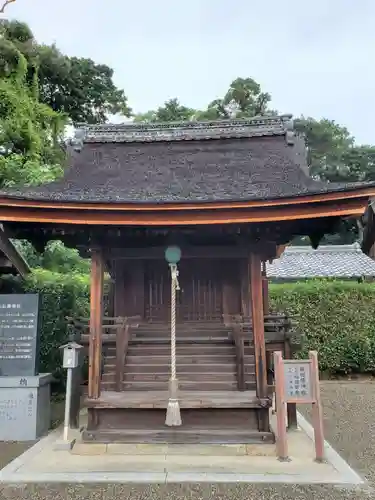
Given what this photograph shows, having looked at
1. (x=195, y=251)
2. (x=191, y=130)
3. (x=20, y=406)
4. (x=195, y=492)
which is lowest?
(x=195, y=492)

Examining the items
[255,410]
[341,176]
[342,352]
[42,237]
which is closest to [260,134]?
[42,237]

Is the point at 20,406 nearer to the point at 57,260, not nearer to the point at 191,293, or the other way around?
the point at 191,293

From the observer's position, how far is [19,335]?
607cm

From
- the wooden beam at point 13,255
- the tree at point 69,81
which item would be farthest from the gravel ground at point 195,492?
the tree at point 69,81

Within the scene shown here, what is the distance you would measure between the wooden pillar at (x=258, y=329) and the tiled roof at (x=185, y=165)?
1.12 meters

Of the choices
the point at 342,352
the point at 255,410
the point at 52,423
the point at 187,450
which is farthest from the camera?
the point at 342,352

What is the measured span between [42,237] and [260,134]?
480cm

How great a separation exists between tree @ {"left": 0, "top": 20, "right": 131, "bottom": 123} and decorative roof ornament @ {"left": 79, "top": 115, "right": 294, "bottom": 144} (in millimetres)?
13283

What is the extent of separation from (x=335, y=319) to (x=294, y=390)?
6.99 m

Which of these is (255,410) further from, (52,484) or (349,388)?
(349,388)

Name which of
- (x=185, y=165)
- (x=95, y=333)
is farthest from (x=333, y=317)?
(x=95, y=333)

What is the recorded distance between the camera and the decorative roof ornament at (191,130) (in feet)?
26.8

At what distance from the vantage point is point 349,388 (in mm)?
9961

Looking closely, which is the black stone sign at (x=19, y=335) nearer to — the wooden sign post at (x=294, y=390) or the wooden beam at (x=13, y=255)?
the wooden beam at (x=13, y=255)
